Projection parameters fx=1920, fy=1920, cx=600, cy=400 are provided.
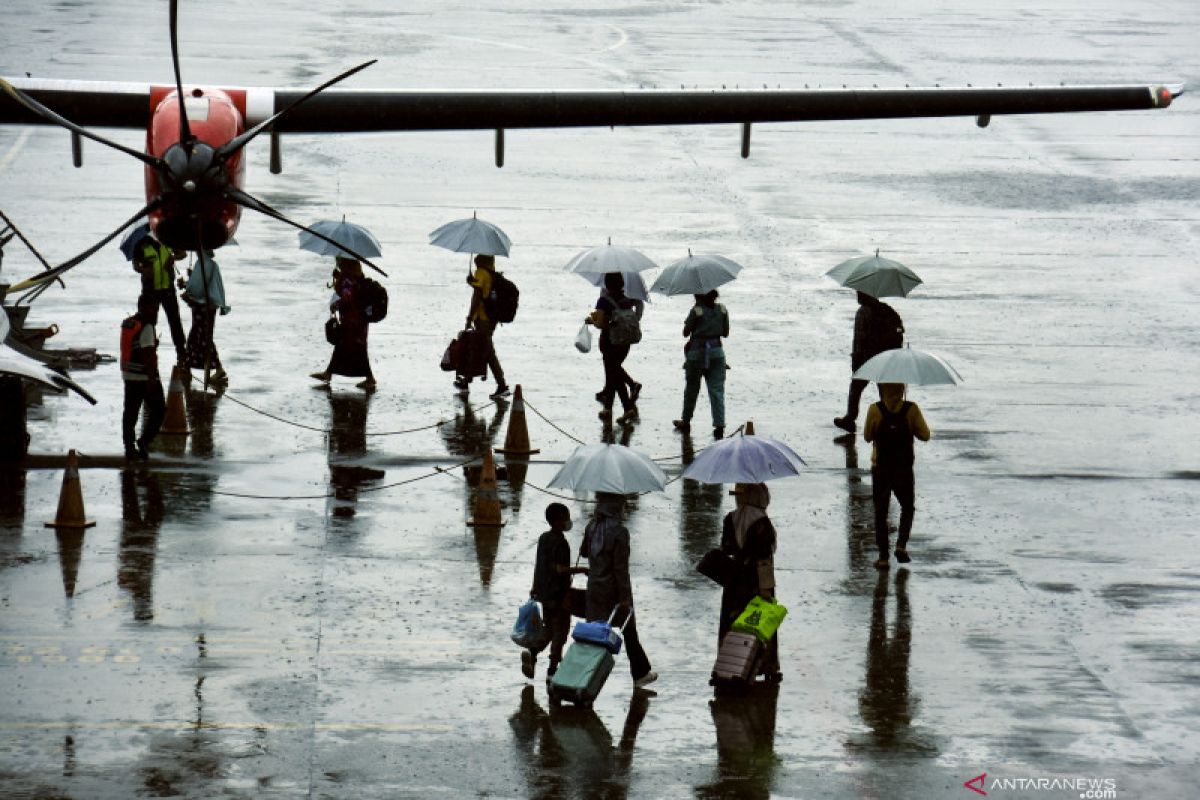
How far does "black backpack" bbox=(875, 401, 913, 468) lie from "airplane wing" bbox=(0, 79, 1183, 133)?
614 cm

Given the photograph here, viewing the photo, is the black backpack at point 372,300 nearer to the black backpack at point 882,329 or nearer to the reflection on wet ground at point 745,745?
the black backpack at point 882,329

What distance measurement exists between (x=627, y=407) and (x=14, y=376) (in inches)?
234

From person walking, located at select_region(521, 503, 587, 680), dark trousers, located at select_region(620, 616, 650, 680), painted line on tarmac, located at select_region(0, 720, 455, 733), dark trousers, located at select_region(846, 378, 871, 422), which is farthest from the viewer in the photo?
dark trousers, located at select_region(846, 378, 871, 422)

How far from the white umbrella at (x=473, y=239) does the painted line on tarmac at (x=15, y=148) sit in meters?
13.4

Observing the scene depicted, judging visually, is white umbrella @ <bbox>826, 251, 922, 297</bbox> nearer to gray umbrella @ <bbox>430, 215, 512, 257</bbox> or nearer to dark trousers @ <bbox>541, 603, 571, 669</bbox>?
gray umbrella @ <bbox>430, 215, 512, 257</bbox>

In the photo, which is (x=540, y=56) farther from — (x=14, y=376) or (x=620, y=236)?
(x=14, y=376)

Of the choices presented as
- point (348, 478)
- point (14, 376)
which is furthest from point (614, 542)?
point (14, 376)

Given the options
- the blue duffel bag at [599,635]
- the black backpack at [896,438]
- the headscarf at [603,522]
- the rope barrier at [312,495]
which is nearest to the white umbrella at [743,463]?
the headscarf at [603,522]

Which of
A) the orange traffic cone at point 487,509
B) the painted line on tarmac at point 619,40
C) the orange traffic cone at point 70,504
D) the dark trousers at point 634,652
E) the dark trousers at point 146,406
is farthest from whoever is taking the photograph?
the painted line on tarmac at point 619,40

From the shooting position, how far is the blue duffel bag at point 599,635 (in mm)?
12047

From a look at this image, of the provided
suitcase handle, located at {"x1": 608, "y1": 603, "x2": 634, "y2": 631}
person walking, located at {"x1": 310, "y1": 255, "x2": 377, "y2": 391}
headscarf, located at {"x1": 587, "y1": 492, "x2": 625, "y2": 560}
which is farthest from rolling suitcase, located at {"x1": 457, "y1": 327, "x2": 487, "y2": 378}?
suitcase handle, located at {"x1": 608, "y1": 603, "x2": 634, "y2": 631}

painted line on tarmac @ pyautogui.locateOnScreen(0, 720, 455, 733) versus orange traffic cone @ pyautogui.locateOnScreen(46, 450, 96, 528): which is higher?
orange traffic cone @ pyautogui.locateOnScreen(46, 450, 96, 528)

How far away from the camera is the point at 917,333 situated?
22.8 m

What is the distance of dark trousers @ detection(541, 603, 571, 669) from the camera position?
1241 centimetres
